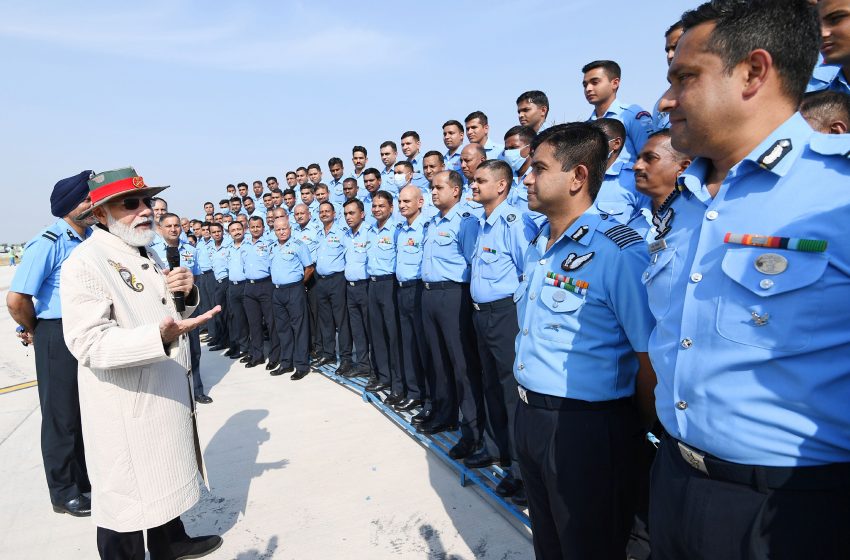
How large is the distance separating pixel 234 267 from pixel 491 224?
545cm

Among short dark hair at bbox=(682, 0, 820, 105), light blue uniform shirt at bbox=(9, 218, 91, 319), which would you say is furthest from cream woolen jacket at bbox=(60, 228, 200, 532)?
short dark hair at bbox=(682, 0, 820, 105)

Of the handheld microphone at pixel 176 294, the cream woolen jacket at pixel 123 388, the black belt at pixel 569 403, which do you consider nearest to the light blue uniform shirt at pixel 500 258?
the black belt at pixel 569 403

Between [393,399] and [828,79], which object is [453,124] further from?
[828,79]

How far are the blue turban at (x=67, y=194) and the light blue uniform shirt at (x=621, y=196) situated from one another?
12.3 ft

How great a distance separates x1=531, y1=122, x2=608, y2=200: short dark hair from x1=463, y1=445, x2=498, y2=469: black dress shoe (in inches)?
89.7

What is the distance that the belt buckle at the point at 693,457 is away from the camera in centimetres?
115

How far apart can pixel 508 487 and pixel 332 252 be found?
4.46 m

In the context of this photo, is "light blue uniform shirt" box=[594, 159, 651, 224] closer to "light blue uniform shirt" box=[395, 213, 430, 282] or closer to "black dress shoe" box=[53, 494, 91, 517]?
"light blue uniform shirt" box=[395, 213, 430, 282]

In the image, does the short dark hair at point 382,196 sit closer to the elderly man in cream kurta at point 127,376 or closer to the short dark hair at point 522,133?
the short dark hair at point 522,133

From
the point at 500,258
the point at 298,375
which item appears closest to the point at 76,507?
the point at 298,375

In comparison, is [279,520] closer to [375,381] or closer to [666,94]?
[375,381]

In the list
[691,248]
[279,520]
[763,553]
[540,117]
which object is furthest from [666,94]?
[540,117]

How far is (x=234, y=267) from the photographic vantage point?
7.83m

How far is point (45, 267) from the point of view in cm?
349
